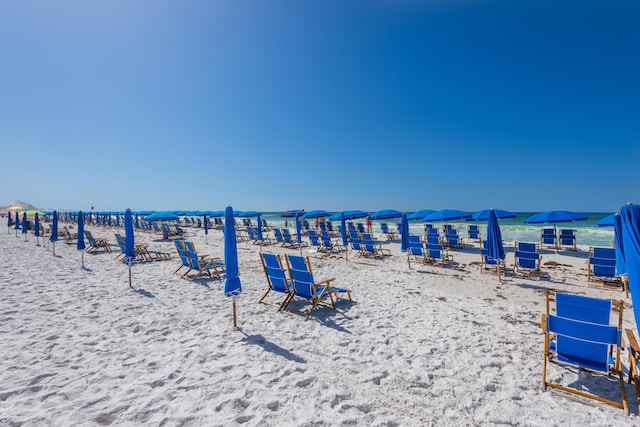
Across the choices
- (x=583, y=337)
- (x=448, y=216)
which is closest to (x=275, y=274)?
(x=583, y=337)

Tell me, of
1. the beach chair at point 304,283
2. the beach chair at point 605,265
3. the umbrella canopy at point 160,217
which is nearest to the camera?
the beach chair at point 304,283

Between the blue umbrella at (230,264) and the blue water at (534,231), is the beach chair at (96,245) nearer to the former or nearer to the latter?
the blue umbrella at (230,264)

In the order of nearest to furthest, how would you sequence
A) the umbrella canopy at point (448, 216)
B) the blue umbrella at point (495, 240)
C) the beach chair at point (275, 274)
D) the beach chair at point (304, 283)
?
1. the beach chair at point (304, 283)
2. the beach chair at point (275, 274)
3. the blue umbrella at point (495, 240)
4. the umbrella canopy at point (448, 216)

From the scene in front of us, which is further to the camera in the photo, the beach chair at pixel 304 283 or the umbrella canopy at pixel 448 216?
the umbrella canopy at pixel 448 216

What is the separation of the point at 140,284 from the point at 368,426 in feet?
21.8

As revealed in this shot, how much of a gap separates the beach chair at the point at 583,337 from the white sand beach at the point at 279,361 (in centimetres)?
12

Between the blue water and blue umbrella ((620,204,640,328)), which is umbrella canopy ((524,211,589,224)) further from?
blue umbrella ((620,204,640,328))

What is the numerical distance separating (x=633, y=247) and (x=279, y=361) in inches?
142

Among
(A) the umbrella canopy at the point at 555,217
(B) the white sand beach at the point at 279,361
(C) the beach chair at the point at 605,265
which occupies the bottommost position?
(B) the white sand beach at the point at 279,361

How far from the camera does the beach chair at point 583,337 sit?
8.87 feet

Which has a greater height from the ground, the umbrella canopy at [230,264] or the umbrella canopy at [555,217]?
the umbrella canopy at [555,217]

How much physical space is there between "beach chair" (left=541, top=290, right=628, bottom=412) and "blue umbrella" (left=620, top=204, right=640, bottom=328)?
42 centimetres

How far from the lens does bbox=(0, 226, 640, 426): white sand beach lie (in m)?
2.47

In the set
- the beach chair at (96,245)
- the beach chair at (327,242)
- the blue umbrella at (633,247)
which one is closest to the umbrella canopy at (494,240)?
the blue umbrella at (633,247)
